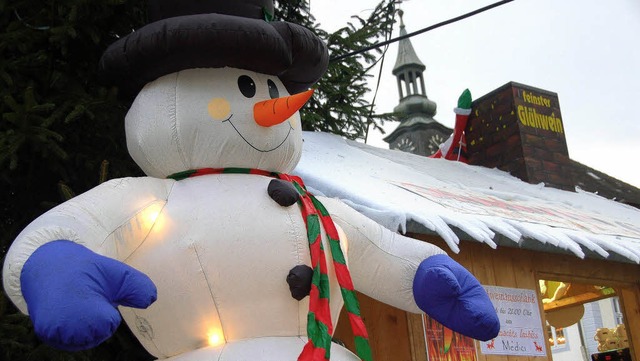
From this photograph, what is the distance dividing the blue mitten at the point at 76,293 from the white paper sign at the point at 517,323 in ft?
9.24

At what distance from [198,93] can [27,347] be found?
1.33 m

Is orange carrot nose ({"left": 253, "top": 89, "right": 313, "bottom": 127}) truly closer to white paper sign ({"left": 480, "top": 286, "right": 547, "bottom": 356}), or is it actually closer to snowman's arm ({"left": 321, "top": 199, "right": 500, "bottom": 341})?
snowman's arm ({"left": 321, "top": 199, "right": 500, "bottom": 341})

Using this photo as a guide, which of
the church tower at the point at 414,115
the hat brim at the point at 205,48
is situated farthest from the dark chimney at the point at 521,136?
the church tower at the point at 414,115

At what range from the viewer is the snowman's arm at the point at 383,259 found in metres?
3.58

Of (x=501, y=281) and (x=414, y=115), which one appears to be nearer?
(x=501, y=281)

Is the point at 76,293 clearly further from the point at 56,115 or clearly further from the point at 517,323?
the point at 517,323

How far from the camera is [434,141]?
36156 millimetres

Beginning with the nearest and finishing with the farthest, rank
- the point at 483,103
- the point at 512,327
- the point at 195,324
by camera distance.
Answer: the point at 195,324, the point at 512,327, the point at 483,103

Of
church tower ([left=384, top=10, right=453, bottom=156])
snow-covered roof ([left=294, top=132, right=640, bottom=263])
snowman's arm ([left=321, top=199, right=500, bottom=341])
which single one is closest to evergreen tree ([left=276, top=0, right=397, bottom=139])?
snow-covered roof ([left=294, top=132, right=640, bottom=263])

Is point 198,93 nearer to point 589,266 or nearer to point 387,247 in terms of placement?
point 387,247

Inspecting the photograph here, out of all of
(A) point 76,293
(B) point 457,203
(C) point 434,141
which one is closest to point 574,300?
(B) point 457,203

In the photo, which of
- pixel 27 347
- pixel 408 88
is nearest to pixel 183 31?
pixel 27 347

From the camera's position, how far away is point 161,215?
314cm

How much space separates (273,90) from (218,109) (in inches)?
12.7
